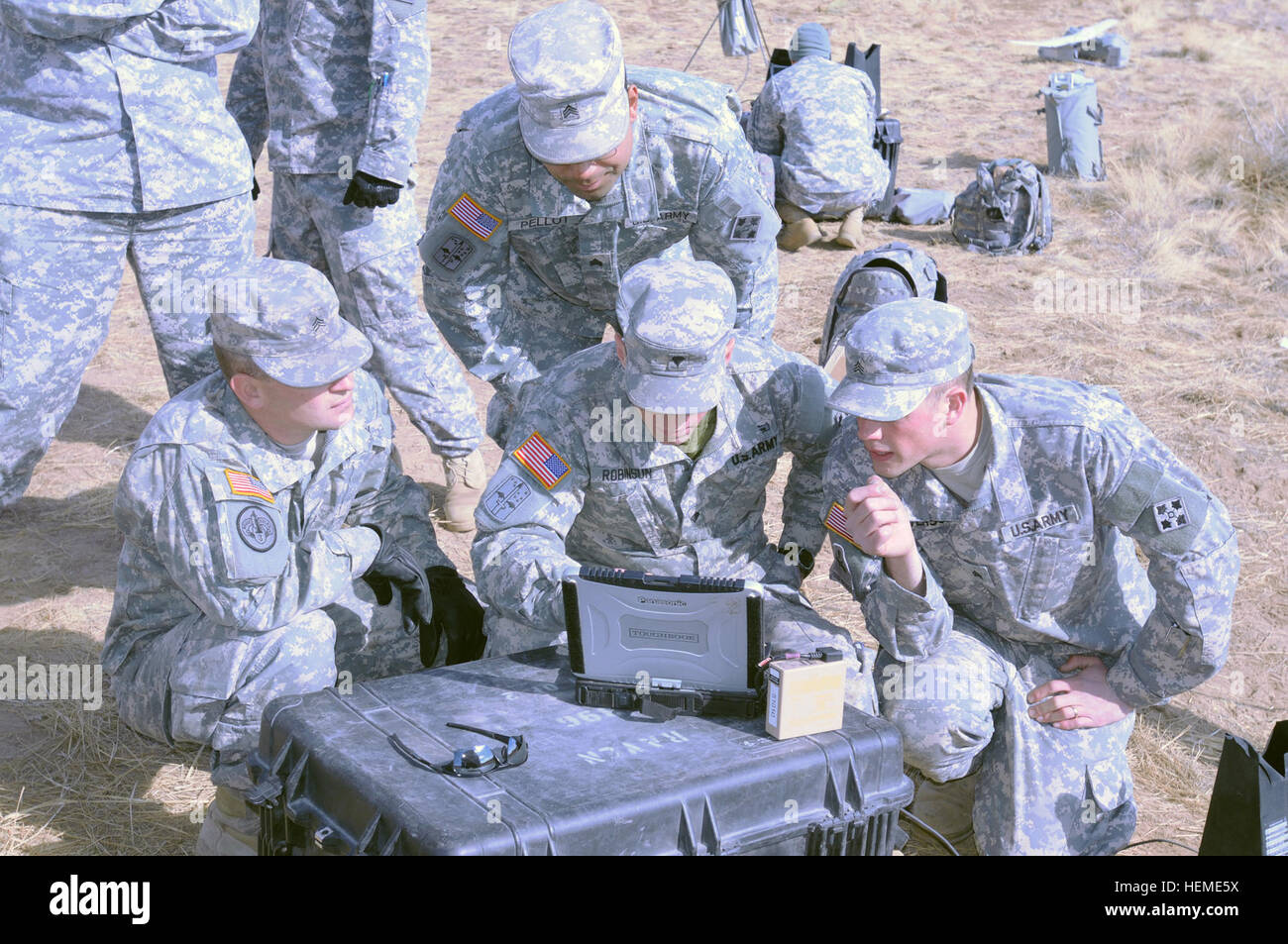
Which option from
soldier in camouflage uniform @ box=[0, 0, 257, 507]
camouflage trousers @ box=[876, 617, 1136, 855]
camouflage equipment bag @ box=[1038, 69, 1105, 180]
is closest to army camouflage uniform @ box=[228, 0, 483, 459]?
soldier in camouflage uniform @ box=[0, 0, 257, 507]

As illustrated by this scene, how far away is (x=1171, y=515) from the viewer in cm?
335

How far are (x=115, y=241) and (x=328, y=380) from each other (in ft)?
3.97

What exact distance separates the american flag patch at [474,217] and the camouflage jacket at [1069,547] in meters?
1.41

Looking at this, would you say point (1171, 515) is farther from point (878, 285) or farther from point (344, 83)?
point (344, 83)

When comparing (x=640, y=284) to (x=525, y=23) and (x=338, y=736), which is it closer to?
(x=525, y=23)

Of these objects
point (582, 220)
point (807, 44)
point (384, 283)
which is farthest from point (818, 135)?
point (582, 220)

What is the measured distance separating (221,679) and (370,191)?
207cm

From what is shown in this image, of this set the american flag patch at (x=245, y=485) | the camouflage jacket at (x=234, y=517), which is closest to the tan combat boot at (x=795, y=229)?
the camouflage jacket at (x=234, y=517)

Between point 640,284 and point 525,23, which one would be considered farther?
point 525,23

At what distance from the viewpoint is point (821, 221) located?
29.8ft

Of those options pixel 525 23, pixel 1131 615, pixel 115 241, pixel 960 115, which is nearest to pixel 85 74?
pixel 115 241

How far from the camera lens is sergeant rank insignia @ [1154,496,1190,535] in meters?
3.33

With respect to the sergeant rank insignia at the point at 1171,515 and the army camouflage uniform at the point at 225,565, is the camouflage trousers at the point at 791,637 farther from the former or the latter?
the sergeant rank insignia at the point at 1171,515

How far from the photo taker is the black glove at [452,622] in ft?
12.9
